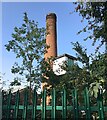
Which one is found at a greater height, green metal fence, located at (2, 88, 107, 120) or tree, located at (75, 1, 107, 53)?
tree, located at (75, 1, 107, 53)

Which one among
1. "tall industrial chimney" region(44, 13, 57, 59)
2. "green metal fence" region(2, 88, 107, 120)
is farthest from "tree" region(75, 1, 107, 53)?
"tall industrial chimney" region(44, 13, 57, 59)

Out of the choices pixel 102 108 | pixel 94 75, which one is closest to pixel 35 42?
pixel 94 75

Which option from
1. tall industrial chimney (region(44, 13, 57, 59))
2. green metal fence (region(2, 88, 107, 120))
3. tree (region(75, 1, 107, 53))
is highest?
tall industrial chimney (region(44, 13, 57, 59))

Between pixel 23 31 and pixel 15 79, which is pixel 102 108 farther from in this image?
pixel 23 31

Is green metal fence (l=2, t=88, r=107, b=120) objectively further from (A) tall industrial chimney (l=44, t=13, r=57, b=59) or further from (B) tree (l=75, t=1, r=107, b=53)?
(A) tall industrial chimney (l=44, t=13, r=57, b=59)

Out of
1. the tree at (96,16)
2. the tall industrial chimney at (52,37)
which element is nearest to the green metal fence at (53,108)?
the tree at (96,16)

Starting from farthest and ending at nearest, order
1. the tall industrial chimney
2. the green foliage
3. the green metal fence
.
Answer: the tall industrial chimney < the green foliage < the green metal fence

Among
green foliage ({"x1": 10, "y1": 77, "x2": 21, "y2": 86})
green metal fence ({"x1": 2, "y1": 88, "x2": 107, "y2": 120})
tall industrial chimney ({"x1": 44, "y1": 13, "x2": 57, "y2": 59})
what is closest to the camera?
green metal fence ({"x1": 2, "y1": 88, "x2": 107, "y2": 120})

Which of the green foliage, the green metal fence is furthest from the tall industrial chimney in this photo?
the green metal fence

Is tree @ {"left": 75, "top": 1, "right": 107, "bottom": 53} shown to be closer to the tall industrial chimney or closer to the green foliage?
the green foliage

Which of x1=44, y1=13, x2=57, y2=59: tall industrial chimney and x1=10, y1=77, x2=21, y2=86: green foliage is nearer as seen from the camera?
x1=10, y1=77, x2=21, y2=86: green foliage

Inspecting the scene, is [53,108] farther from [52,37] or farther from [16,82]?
[52,37]

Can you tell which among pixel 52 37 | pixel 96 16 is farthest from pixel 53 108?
pixel 52 37

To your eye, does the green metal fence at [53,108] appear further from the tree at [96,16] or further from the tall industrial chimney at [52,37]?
the tall industrial chimney at [52,37]
